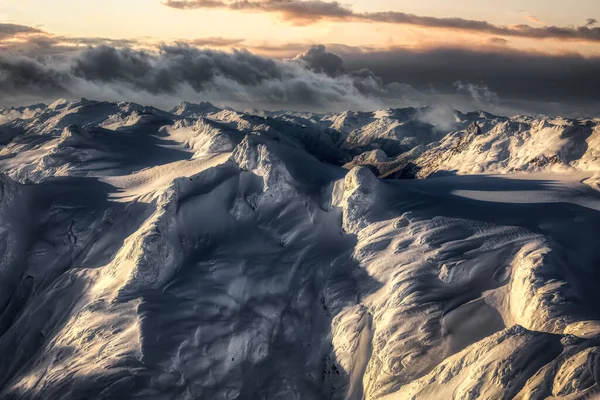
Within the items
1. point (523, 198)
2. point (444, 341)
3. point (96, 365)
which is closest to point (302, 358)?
point (444, 341)

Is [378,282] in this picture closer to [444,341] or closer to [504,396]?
[444,341]

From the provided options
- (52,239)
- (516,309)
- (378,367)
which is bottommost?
(52,239)

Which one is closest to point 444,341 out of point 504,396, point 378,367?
point 378,367

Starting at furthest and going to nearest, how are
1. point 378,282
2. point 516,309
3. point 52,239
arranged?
point 52,239 → point 378,282 → point 516,309

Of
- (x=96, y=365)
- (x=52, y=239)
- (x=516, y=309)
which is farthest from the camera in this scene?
→ (x=52, y=239)

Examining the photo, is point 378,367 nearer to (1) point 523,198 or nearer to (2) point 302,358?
(2) point 302,358

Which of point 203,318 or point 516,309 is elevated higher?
point 516,309

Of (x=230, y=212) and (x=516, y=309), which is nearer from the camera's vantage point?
(x=516, y=309)
